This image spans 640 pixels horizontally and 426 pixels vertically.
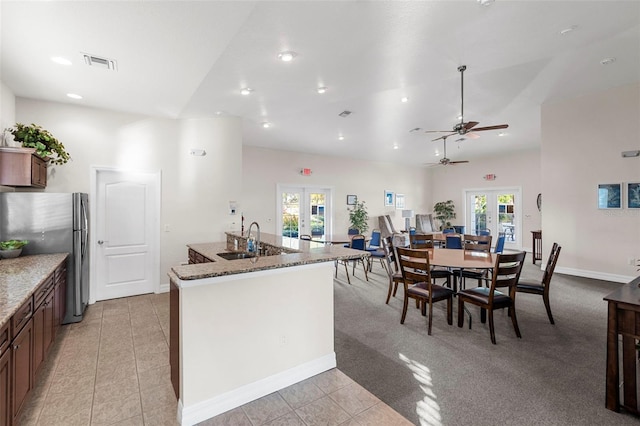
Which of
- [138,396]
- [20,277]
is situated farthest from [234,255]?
[20,277]

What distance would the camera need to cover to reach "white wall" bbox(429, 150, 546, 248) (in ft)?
29.3

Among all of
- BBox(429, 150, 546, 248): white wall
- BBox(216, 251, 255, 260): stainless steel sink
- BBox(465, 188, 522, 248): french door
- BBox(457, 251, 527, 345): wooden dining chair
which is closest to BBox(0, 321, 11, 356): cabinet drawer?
BBox(216, 251, 255, 260): stainless steel sink

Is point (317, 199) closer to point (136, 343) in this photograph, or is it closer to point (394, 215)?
point (394, 215)

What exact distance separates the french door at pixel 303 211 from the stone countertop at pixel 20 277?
521 centimetres

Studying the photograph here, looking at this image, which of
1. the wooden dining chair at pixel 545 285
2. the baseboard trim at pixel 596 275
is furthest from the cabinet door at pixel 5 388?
the baseboard trim at pixel 596 275

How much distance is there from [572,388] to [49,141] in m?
5.71

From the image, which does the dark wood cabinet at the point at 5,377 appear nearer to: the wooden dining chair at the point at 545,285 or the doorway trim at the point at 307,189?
the wooden dining chair at the point at 545,285

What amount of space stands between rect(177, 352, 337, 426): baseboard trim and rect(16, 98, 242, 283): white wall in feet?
10.8

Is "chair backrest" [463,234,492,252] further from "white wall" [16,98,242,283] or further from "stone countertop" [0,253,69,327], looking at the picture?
"stone countertop" [0,253,69,327]

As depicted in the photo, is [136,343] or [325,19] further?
[136,343]

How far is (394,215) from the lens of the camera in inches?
412

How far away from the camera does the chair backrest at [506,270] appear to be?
3045 mm

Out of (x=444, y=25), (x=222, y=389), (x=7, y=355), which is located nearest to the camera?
(x=7, y=355)

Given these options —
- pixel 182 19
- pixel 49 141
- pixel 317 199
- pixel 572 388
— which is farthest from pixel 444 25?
pixel 317 199
